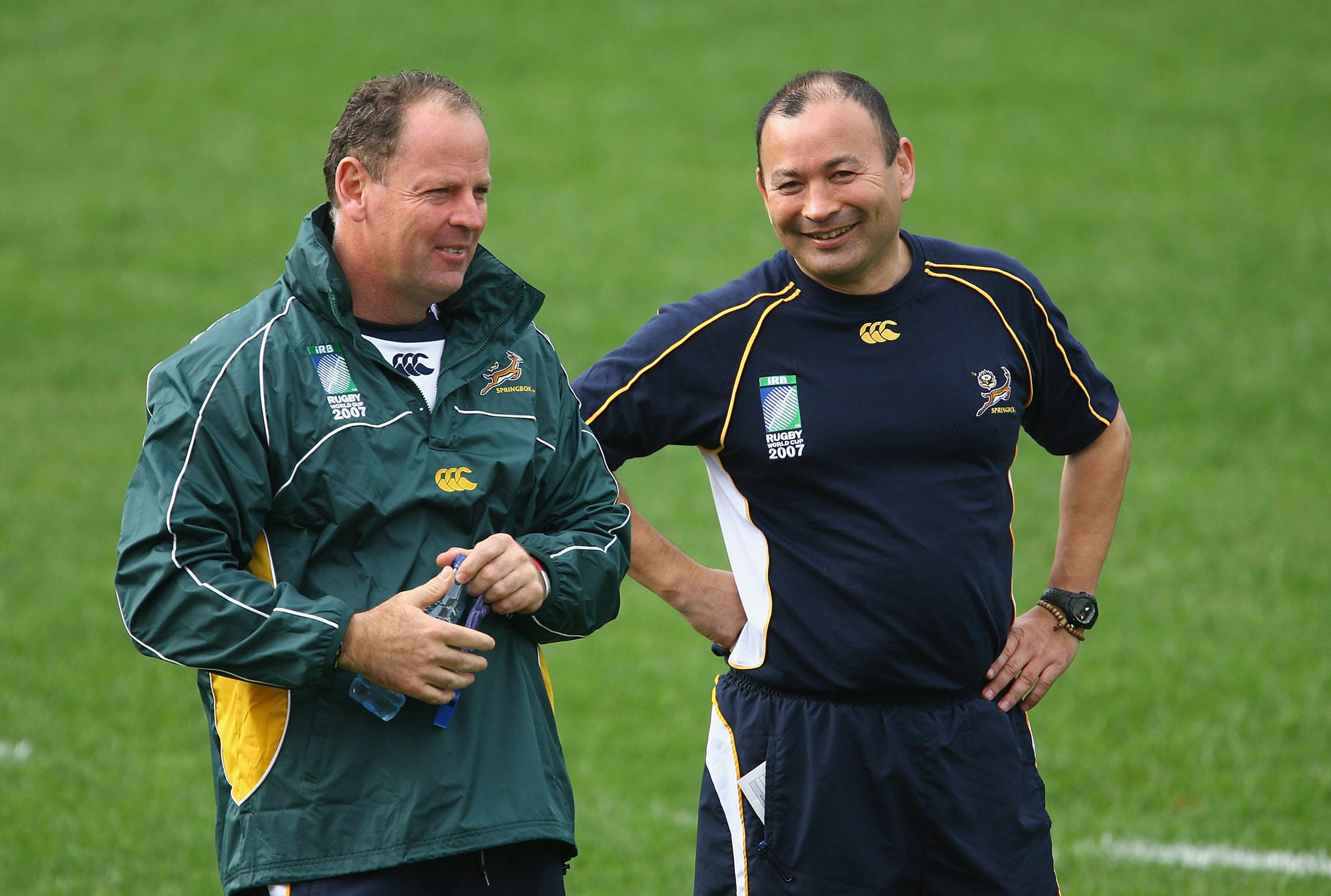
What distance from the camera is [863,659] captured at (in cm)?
357

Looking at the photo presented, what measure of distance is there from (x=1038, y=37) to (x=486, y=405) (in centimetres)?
1722

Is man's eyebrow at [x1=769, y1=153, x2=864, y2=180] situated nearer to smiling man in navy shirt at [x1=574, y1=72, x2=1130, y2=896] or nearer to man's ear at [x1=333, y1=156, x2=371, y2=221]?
smiling man in navy shirt at [x1=574, y1=72, x2=1130, y2=896]

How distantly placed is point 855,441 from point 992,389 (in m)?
0.38

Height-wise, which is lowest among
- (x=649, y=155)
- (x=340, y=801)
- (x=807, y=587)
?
(x=340, y=801)

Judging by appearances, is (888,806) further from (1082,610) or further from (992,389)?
(992,389)

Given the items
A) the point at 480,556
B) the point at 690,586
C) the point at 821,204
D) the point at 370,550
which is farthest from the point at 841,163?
the point at 370,550

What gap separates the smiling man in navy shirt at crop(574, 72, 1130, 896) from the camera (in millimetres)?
3547

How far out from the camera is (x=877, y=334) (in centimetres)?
366

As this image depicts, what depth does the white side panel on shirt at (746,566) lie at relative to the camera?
3.69 meters

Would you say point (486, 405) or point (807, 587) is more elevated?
point (486, 405)

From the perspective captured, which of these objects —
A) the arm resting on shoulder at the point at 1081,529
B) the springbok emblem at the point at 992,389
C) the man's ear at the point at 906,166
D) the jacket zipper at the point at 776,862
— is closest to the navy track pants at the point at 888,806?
the jacket zipper at the point at 776,862

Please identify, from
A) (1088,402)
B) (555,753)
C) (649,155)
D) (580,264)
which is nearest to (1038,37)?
(649,155)

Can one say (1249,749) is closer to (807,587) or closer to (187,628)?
(807,587)

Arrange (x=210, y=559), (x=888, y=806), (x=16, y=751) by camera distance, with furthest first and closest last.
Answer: (x=16, y=751)
(x=888, y=806)
(x=210, y=559)
